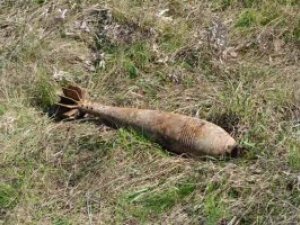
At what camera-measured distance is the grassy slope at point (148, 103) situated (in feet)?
13.8

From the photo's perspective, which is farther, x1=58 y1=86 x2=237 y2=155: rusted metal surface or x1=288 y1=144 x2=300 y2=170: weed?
x1=58 y1=86 x2=237 y2=155: rusted metal surface

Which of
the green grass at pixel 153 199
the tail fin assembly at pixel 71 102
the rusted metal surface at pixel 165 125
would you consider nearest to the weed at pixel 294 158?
the rusted metal surface at pixel 165 125

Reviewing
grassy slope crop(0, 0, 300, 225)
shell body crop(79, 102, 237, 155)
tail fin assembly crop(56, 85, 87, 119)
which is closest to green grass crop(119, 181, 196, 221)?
grassy slope crop(0, 0, 300, 225)

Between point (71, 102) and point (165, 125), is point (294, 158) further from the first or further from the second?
point (71, 102)

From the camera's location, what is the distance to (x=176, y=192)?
4.26 metres

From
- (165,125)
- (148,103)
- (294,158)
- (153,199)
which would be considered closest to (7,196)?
(153,199)

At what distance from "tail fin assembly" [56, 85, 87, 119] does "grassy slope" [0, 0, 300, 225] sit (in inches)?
5.1

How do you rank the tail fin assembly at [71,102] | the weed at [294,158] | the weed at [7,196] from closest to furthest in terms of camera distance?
the weed at [294,158] < the weed at [7,196] < the tail fin assembly at [71,102]

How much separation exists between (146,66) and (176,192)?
1554 millimetres

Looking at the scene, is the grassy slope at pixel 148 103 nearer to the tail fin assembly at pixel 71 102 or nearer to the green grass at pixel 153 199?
the green grass at pixel 153 199

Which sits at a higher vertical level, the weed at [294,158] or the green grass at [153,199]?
the weed at [294,158]

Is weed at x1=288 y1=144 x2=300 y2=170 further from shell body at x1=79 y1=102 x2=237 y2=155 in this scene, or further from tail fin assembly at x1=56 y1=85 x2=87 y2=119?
tail fin assembly at x1=56 y1=85 x2=87 y2=119

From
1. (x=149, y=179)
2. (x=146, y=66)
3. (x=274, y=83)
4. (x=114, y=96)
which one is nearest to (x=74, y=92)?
(x=114, y=96)

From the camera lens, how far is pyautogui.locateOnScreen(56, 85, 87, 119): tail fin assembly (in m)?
5.16
